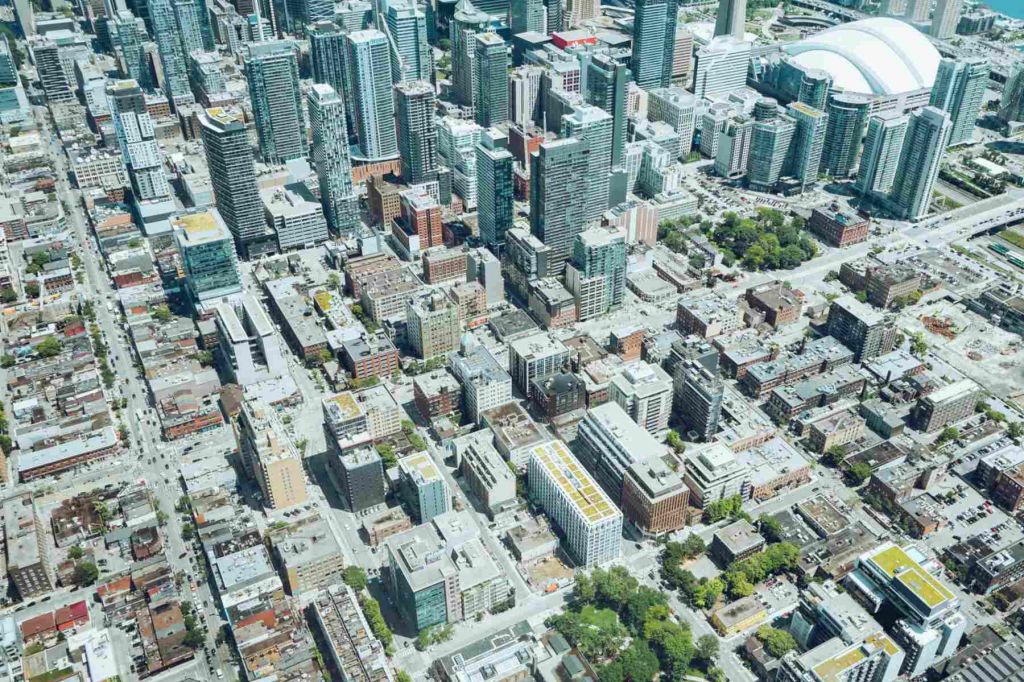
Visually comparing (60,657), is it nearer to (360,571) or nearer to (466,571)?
(360,571)

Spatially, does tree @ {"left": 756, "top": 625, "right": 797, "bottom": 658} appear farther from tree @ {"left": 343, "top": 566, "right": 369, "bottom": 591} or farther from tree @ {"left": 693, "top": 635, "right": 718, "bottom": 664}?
tree @ {"left": 343, "top": 566, "right": 369, "bottom": 591}

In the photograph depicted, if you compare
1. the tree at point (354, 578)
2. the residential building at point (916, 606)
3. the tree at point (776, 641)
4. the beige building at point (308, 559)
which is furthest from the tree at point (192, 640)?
the residential building at point (916, 606)

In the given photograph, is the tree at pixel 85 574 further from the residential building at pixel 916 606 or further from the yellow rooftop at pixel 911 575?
the yellow rooftop at pixel 911 575

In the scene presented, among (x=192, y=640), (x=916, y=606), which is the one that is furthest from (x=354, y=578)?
(x=916, y=606)

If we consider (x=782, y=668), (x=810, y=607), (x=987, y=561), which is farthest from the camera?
(x=987, y=561)

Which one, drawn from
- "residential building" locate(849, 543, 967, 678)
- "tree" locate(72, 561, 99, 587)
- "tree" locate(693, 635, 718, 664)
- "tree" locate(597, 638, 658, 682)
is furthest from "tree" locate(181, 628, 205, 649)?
"residential building" locate(849, 543, 967, 678)

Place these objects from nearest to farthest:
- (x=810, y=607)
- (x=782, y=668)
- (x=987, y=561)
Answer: (x=782, y=668), (x=810, y=607), (x=987, y=561)

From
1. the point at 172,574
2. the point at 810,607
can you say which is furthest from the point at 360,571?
the point at 810,607
